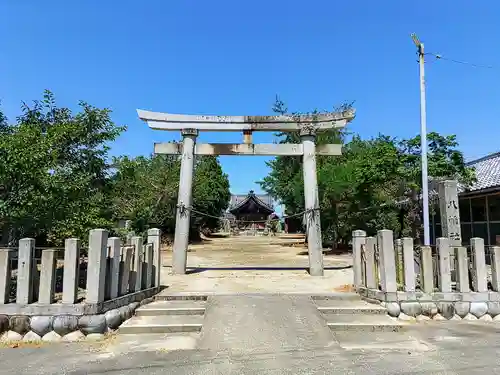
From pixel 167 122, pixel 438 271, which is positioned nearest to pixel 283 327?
pixel 438 271

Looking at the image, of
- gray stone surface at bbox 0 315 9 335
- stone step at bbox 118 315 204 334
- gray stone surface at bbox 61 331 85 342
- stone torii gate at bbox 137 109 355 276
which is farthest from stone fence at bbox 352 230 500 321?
gray stone surface at bbox 0 315 9 335

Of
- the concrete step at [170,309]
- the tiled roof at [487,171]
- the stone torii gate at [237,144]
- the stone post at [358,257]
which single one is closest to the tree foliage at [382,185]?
the tiled roof at [487,171]

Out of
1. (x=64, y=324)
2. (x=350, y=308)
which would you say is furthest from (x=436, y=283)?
(x=64, y=324)

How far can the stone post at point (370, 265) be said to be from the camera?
7480 mm

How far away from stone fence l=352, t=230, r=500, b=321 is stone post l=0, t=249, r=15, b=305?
19.5 ft

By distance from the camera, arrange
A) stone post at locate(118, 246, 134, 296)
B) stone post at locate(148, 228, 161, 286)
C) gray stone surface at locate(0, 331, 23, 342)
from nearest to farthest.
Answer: gray stone surface at locate(0, 331, 23, 342)
stone post at locate(118, 246, 134, 296)
stone post at locate(148, 228, 161, 286)

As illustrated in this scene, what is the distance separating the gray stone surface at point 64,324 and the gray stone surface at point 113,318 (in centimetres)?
A: 44

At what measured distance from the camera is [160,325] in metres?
6.11

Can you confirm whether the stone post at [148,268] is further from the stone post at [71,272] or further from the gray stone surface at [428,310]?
the gray stone surface at [428,310]

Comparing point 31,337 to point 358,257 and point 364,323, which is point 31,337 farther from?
point 358,257

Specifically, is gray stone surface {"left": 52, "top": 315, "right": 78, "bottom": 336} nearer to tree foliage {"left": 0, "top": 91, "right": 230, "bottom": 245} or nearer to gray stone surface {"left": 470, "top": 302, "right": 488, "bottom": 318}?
tree foliage {"left": 0, "top": 91, "right": 230, "bottom": 245}

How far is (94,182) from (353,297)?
659 cm

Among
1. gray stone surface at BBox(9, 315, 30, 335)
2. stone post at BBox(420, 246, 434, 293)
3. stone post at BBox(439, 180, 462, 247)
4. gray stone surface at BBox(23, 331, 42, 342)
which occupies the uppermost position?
stone post at BBox(439, 180, 462, 247)

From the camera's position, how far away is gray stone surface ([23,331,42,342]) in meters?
5.81
